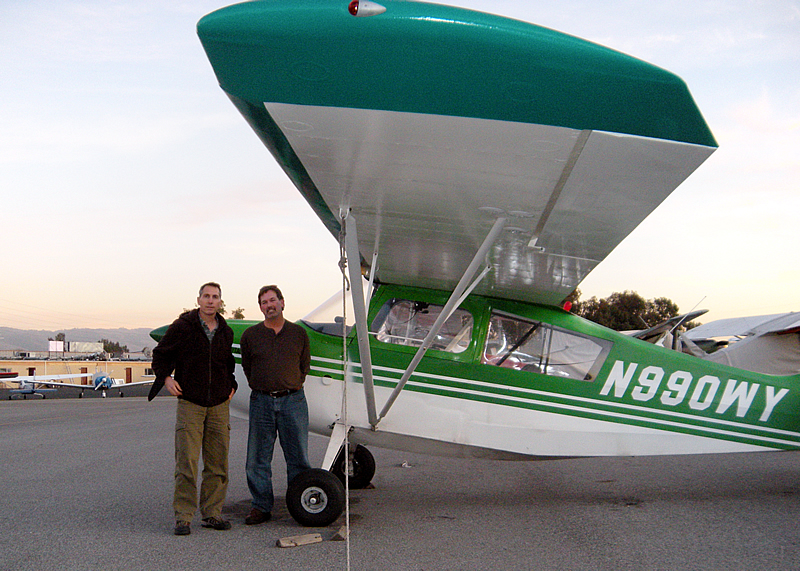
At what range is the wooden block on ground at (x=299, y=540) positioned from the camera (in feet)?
12.7

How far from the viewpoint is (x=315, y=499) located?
4.43m

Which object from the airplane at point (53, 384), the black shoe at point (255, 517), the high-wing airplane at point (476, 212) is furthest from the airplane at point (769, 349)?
the airplane at point (53, 384)

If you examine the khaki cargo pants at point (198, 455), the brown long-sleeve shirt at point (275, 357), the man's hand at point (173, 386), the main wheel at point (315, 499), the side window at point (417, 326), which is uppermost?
the side window at point (417, 326)

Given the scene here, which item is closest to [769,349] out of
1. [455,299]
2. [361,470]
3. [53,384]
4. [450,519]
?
[361,470]

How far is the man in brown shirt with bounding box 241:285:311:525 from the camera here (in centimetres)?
452

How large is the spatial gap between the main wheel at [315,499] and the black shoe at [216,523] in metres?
0.45

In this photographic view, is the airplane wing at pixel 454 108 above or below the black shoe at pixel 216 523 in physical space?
above

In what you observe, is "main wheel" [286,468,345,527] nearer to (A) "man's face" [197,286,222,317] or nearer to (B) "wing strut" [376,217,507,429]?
(B) "wing strut" [376,217,507,429]

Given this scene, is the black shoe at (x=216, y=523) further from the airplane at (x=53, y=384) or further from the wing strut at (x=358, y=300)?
the airplane at (x=53, y=384)

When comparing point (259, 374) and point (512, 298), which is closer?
point (259, 374)

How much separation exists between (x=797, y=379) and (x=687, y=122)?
14.2 ft

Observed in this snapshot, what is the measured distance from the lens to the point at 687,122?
7.50ft

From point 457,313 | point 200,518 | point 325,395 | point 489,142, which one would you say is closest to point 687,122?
point 489,142

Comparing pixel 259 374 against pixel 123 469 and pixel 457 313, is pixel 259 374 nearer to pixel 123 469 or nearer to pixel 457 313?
pixel 457 313
